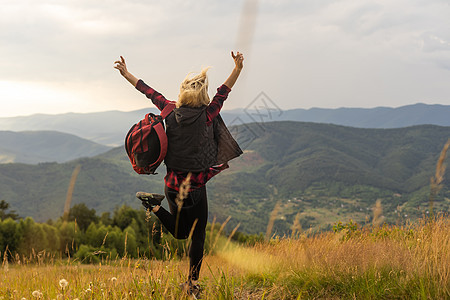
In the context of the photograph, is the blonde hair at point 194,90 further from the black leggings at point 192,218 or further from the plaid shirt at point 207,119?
the black leggings at point 192,218

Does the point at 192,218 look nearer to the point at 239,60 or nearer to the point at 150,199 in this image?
the point at 150,199

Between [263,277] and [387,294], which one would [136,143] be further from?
[387,294]

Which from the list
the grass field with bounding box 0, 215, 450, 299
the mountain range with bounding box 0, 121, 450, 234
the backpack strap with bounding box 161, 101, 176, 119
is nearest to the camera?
the grass field with bounding box 0, 215, 450, 299

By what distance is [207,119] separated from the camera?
3.45 m

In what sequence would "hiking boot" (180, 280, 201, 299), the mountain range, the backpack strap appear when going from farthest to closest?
the mountain range
the backpack strap
"hiking boot" (180, 280, 201, 299)

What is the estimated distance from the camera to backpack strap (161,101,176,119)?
11.5ft

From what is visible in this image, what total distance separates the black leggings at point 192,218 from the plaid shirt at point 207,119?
8 centimetres

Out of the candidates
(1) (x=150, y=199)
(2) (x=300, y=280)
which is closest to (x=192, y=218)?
(1) (x=150, y=199)

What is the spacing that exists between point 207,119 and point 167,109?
1.37ft

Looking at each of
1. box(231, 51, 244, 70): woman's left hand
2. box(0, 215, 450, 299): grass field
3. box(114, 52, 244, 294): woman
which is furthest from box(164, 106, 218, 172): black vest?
box(0, 215, 450, 299): grass field

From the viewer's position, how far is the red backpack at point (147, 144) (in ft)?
11.0

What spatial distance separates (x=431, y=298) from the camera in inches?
107

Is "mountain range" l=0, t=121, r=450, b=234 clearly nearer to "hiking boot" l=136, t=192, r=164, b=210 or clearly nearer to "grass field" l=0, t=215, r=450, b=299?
"grass field" l=0, t=215, r=450, b=299

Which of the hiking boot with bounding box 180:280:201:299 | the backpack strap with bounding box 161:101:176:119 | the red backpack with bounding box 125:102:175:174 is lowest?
the hiking boot with bounding box 180:280:201:299
